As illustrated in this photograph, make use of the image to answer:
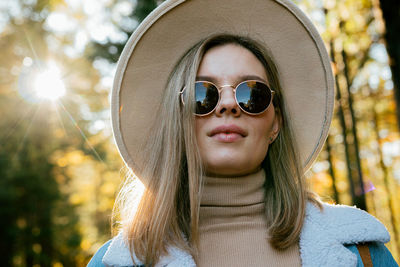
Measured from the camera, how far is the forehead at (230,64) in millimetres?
2016

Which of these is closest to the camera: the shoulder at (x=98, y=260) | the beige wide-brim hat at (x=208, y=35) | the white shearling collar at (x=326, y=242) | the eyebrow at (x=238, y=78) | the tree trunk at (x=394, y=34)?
the white shearling collar at (x=326, y=242)

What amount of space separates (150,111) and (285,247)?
1144mm

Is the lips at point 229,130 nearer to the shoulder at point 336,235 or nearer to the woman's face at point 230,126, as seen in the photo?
the woman's face at point 230,126

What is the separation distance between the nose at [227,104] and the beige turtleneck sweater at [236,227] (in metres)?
0.39

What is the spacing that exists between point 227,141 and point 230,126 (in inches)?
3.2

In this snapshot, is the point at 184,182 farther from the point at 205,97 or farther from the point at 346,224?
the point at 346,224

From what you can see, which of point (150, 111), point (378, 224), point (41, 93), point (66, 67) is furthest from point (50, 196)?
point (378, 224)

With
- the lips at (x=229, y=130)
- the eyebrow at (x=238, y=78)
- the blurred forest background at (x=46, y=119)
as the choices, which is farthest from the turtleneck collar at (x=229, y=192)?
the blurred forest background at (x=46, y=119)

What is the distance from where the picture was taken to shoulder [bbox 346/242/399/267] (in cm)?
183

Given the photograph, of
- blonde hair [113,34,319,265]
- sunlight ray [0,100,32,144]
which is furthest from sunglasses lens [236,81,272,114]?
sunlight ray [0,100,32,144]

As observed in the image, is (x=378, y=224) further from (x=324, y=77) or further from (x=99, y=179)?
(x=99, y=179)

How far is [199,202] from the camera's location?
1.93 m

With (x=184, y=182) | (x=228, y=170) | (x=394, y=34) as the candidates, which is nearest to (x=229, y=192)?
(x=228, y=170)

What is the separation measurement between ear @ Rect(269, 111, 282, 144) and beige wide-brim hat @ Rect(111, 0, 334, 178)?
0.32 feet
